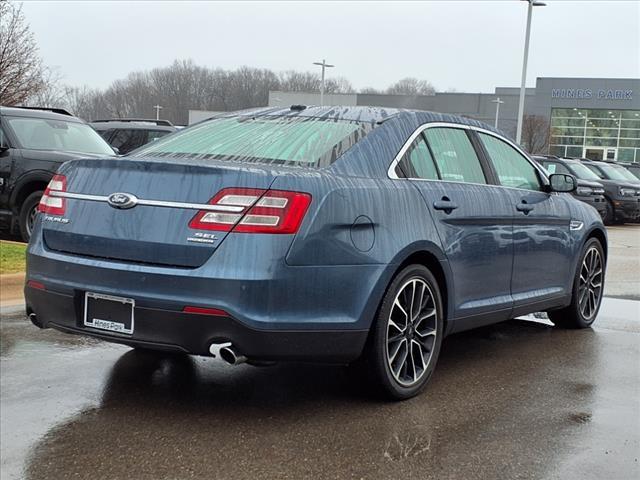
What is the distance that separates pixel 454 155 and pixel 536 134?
58.3 m

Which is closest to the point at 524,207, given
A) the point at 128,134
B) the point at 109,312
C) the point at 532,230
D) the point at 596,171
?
the point at 532,230

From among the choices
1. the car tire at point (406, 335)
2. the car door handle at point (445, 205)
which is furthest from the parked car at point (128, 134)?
the car tire at point (406, 335)

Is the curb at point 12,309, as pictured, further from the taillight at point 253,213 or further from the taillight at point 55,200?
the taillight at point 253,213

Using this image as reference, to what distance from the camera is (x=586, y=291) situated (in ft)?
21.0

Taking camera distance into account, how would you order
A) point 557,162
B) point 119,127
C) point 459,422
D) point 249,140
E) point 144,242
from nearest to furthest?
point 144,242 < point 459,422 < point 249,140 < point 119,127 < point 557,162

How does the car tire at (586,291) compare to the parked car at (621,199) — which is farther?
the parked car at (621,199)

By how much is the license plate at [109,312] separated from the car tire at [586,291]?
382cm

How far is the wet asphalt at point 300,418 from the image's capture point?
337 cm

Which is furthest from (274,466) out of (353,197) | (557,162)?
(557,162)

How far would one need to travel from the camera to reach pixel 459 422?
13.0 feet

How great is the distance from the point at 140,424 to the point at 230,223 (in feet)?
3.64

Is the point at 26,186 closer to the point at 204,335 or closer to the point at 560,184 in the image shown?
the point at 560,184

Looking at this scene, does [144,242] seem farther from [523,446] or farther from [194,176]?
[523,446]

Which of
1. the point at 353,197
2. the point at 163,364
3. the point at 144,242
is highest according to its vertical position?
the point at 353,197
